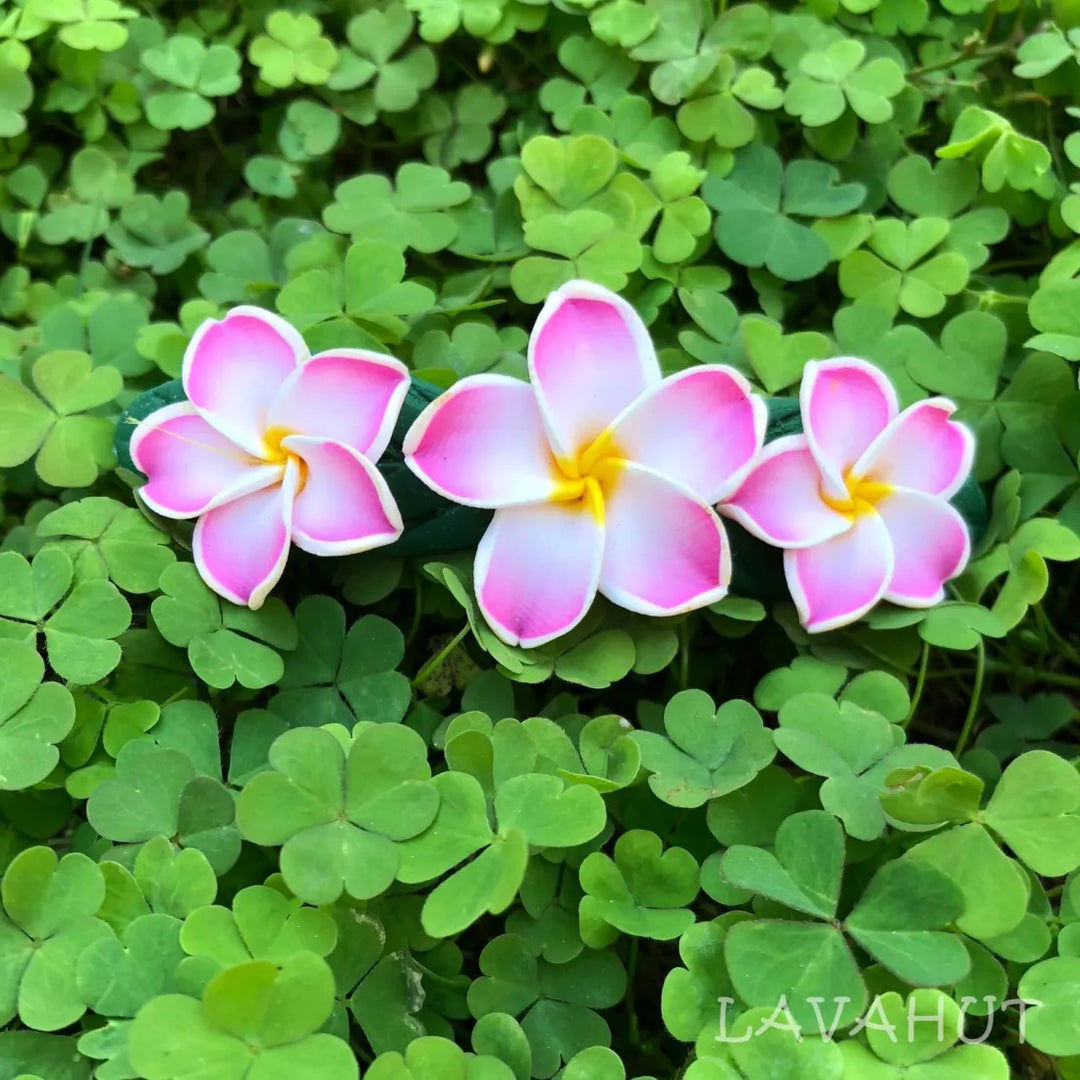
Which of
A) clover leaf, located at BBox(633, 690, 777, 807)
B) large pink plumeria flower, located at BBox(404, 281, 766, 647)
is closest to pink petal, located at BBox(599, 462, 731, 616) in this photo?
large pink plumeria flower, located at BBox(404, 281, 766, 647)

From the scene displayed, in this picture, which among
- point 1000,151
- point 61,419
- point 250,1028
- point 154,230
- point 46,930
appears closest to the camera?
point 250,1028

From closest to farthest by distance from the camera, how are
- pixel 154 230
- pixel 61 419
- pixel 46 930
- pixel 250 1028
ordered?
pixel 250 1028 < pixel 46 930 < pixel 61 419 < pixel 154 230

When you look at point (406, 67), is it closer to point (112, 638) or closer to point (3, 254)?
point (3, 254)

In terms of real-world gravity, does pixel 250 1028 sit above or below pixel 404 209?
below

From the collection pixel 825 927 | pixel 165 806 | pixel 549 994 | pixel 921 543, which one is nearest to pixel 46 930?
pixel 165 806

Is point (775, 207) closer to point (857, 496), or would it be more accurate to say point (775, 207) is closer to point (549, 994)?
point (857, 496)

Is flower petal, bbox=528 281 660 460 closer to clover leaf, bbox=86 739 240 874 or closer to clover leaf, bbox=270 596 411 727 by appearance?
clover leaf, bbox=270 596 411 727

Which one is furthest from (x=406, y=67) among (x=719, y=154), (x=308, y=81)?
(x=719, y=154)
